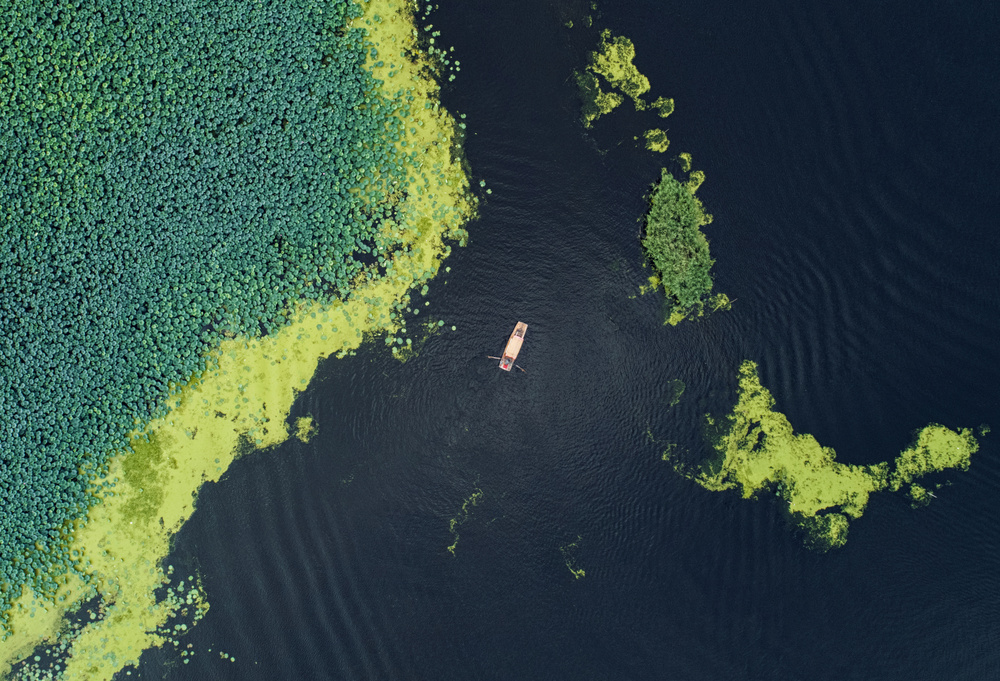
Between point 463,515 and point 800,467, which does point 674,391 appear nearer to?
point 800,467

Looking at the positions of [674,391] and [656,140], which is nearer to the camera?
[656,140]

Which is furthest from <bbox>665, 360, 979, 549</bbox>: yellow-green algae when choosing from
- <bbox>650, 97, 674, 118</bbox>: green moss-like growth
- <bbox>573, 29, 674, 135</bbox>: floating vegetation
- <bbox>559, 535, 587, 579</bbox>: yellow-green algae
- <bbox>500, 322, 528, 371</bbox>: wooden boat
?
<bbox>573, 29, 674, 135</bbox>: floating vegetation

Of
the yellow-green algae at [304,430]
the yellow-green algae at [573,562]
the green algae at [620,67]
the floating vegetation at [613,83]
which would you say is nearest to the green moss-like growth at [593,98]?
the floating vegetation at [613,83]

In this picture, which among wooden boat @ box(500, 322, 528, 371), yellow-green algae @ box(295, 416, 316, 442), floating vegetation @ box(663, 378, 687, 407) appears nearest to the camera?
wooden boat @ box(500, 322, 528, 371)

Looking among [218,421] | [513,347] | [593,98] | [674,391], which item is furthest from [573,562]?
[593,98]

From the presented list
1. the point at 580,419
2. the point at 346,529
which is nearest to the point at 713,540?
the point at 580,419

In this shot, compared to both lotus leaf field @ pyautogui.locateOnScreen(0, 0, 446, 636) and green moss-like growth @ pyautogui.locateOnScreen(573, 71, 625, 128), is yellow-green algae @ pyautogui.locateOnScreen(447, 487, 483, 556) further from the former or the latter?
green moss-like growth @ pyautogui.locateOnScreen(573, 71, 625, 128)
